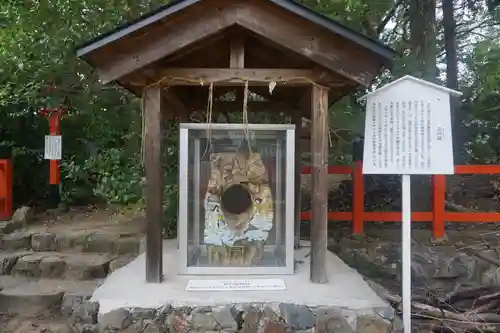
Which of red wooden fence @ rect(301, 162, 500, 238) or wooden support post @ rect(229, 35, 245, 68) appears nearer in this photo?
wooden support post @ rect(229, 35, 245, 68)

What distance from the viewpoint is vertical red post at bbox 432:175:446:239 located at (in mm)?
5918

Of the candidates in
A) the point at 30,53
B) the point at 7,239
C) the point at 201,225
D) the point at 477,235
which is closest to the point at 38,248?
the point at 7,239

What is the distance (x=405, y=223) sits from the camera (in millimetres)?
3580

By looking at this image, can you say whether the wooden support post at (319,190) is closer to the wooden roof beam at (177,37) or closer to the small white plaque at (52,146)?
the wooden roof beam at (177,37)

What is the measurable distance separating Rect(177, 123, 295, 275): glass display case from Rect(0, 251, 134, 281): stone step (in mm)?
2154

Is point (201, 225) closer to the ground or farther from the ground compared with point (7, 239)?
farther from the ground

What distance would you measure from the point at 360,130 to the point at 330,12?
1632 mm

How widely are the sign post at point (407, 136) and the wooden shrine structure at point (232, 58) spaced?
28 centimetres

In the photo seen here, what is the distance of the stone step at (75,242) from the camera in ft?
21.7

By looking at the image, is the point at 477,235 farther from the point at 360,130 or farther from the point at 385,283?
the point at 360,130

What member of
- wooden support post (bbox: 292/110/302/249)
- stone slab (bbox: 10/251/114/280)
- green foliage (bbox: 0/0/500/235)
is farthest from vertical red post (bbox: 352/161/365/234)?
stone slab (bbox: 10/251/114/280)

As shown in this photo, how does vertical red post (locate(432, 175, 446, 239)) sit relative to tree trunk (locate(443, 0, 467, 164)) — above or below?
below

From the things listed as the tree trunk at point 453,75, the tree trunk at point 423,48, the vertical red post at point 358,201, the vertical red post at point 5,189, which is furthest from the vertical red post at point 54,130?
the tree trunk at point 453,75

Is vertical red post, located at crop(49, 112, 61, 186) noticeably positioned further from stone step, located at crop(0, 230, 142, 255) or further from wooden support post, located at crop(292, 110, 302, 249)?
wooden support post, located at crop(292, 110, 302, 249)
